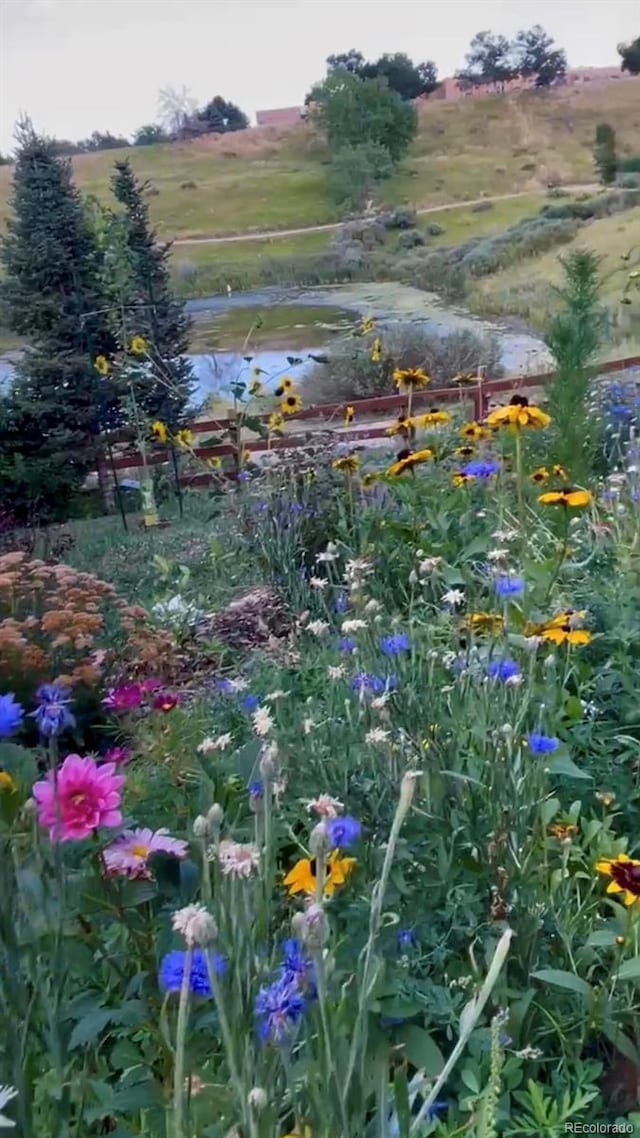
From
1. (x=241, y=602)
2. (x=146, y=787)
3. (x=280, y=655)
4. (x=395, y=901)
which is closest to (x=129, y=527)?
(x=241, y=602)

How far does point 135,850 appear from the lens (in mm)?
786

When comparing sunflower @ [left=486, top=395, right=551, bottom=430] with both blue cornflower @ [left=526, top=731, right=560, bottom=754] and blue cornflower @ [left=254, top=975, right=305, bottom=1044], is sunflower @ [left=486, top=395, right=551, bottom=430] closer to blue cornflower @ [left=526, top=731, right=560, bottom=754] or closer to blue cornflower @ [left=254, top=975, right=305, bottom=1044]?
blue cornflower @ [left=526, top=731, right=560, bottom=754]

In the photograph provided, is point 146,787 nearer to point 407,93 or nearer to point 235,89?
point 235,89

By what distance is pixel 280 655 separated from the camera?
186 cm

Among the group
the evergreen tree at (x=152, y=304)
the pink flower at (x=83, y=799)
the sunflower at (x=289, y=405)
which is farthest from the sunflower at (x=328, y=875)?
the evergreen tree at (x=152, y=304)

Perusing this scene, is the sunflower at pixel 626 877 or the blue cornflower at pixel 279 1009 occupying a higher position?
the blue cornflower at pixel 279 1009

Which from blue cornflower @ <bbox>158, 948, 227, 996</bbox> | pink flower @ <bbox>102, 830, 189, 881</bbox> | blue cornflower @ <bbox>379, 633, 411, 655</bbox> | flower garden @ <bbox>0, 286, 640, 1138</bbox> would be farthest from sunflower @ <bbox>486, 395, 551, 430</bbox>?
blue cornflower @ <bbox>158, 948, 227, 996</bbox>

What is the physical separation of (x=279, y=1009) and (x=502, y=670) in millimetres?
642

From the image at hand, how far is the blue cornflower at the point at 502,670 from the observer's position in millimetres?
1091

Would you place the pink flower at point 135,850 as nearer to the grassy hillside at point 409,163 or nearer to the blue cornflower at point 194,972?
the blue cornflower at point 194,972

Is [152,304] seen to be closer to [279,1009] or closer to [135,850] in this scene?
[135,850]

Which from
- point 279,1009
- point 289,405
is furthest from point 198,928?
point 289,405

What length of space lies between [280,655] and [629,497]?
902 millimetres

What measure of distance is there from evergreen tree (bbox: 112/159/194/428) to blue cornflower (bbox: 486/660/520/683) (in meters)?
2.64
